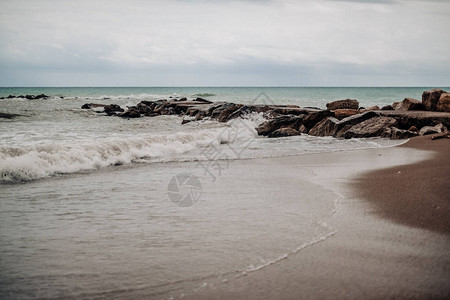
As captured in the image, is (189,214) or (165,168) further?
(165,168)

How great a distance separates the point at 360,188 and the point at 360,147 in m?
6.49

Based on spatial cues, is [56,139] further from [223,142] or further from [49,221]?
[49,221]

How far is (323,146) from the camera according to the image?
13.3m

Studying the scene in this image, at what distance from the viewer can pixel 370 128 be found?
15.4m

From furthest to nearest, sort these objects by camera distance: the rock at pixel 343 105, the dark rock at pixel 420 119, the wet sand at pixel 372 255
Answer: the rock at pixel 343 105, the dark rock at pixel 420 119, the wet sand at pixel 372 255

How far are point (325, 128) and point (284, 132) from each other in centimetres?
171

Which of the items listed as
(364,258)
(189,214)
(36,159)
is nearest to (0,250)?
(189,214)

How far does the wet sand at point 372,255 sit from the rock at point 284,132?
31.5ft

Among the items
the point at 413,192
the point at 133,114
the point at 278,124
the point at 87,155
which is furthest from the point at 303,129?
the point at 133,114

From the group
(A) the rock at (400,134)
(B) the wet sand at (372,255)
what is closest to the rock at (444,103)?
(A) the rock at (400,134)

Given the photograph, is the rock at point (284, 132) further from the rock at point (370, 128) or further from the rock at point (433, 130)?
the rock at point (433, 130)

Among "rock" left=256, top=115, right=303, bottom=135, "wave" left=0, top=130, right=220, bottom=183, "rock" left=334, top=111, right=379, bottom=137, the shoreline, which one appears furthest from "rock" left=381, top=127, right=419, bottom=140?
"wave" left=0, top=130, right=220, bottom=183

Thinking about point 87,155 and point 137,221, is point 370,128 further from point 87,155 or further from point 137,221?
point 137,221

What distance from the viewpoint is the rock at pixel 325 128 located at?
1644 centimetres
